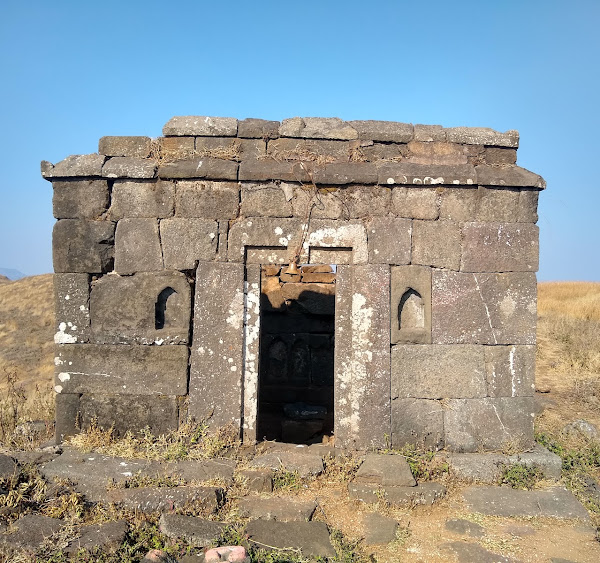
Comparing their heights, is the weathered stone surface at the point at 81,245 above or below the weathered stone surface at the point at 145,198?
below

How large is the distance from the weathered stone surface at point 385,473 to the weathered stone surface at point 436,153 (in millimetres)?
2965

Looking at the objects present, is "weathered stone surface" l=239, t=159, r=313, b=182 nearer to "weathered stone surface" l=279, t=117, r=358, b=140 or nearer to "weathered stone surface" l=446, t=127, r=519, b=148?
"weathered stone surface" l=279, t=117, r=358, b=140

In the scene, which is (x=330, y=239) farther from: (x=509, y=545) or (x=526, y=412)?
(x=509, y=545)

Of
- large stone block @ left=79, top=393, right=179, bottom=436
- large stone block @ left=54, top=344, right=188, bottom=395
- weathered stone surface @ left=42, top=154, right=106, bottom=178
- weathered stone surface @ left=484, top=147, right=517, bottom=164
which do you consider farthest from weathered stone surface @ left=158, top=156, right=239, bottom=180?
weathered stone surface @ left=484, top=147, right=517, bottom=164

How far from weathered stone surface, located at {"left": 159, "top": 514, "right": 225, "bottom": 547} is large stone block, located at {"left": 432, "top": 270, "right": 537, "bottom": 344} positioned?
109 inches

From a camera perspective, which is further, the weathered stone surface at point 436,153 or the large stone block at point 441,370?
the weathered stone surface at point 436,153

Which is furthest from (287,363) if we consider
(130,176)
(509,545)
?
(509,545)

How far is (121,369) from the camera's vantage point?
547 centimetres

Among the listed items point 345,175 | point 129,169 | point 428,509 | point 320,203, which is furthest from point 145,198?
point 428,509

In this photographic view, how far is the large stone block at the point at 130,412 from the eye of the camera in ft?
17.8

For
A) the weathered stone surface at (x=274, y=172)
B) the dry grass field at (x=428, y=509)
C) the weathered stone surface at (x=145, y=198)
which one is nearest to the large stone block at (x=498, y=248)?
the weathered stone surface at (x=274, y=172)

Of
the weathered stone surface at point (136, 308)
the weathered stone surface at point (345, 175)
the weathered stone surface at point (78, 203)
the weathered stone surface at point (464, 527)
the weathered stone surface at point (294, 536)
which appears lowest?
the weathered stone surface at point (464, 527)

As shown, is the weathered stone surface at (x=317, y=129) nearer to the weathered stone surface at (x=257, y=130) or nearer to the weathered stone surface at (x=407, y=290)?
the weathered stone surface at (x=257, y=130)

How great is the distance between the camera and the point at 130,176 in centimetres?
543
